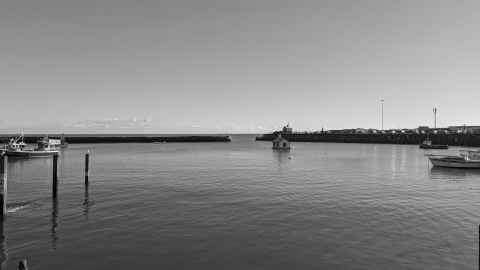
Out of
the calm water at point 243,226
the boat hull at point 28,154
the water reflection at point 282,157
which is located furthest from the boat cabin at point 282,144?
the calm water at point 243,226

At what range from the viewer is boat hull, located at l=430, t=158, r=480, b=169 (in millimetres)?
49750

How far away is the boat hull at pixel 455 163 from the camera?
4975 centimetres

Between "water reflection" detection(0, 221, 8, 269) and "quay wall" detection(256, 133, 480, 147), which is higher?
"quay wall" detection(256, 133, 480, 147)

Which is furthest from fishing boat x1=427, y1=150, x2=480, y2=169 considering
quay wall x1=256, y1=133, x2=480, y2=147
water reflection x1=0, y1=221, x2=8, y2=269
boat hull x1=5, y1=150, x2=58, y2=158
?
quay wall x1=256, y1=133, x2=480, y2=147

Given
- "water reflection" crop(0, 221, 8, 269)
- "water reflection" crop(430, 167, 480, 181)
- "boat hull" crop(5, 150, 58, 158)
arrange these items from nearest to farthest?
"water reflection" crop(0, 221, 8, 269), "water reflection" crop(430, 167, 480, 181), "boat hull" crop(5, 150, 58, 158)

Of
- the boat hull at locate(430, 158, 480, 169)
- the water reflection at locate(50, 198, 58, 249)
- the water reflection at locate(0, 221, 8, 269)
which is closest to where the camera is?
the water reflection at locate(0, 221, 8, 269)

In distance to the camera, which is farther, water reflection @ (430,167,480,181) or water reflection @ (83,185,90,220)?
water reflection @ (430,167,480,181)

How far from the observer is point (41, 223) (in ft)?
64.4

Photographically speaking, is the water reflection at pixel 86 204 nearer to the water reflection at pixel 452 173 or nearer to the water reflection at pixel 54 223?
the water reflection at pixel 54 223

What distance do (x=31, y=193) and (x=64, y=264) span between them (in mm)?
20220

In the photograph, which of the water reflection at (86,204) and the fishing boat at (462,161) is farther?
the fishing boat at (462,161)

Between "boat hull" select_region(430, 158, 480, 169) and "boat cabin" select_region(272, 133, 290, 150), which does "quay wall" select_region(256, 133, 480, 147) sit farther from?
"boat hull" select_region(430, 158, 480, 169)

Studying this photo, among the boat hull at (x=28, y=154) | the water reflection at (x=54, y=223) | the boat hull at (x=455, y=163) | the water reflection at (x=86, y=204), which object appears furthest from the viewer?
the boat hull at (x=28, y=154)

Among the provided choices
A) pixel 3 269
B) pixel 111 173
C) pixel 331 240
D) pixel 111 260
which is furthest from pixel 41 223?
pixel 111 173
